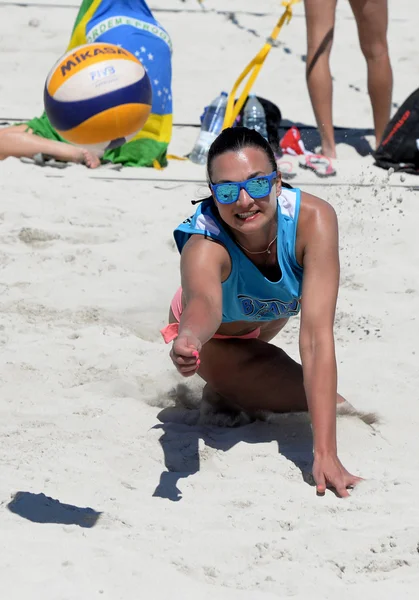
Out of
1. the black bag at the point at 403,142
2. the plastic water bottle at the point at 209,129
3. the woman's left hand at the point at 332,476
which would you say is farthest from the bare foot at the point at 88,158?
the woman's left hand at the point at 332,476

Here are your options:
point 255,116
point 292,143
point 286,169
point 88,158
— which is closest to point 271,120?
point 255,116

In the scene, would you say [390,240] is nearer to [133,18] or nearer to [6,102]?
[133,18]

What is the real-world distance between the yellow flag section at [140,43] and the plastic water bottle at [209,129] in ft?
0.64

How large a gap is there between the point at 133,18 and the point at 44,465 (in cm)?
400

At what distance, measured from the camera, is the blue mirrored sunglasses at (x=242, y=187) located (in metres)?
2.89

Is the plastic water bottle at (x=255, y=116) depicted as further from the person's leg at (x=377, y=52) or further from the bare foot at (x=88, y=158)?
the bare foot at (x=88, y=158)

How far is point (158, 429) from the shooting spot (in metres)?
3.20

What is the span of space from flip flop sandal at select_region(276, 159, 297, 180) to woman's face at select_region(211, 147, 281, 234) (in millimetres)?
2581

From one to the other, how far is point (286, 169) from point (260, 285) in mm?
2673

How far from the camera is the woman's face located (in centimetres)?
291

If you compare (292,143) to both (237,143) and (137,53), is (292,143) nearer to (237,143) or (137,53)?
(137,53)

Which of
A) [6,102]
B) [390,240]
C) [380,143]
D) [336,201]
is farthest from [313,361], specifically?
[6,102]

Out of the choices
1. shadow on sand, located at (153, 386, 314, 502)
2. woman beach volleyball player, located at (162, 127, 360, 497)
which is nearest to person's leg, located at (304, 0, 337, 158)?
woman beach volleyball player, located at (162, 127, 360, 497)

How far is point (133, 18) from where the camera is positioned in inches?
242
